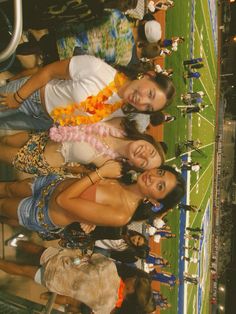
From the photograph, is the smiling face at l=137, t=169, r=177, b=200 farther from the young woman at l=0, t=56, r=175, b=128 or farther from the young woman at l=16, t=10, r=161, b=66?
the young woman at l=16, t=10, r=161, b=66

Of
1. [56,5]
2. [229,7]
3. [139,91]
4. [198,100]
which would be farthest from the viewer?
[229,7]

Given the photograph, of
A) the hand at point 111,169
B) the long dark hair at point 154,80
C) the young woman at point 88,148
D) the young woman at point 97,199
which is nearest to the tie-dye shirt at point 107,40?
the long dark hair at point 154,80

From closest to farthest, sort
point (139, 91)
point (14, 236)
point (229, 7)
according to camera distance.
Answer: point (139, 91), point (14, 236), point (229, 7)

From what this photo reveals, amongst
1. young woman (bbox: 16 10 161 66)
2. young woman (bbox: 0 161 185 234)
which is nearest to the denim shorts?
young woman (bbox: 0 161 185 234)

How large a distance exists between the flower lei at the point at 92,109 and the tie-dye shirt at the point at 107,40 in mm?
643

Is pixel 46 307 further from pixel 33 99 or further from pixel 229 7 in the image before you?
pixel 229 7

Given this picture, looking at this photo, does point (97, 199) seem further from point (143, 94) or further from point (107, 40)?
point (107, 40)

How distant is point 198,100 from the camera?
1481 centimetres

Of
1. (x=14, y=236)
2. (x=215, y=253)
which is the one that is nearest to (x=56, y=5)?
(x=14, y=236)

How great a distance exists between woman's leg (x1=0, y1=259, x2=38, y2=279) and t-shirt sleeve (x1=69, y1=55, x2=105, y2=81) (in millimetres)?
2619

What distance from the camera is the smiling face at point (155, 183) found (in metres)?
3.36

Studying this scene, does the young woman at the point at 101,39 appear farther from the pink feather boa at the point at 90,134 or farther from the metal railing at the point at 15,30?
the metal railing at the point at 15,30

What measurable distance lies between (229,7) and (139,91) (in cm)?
2757

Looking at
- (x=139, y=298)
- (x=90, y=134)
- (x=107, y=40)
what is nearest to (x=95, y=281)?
(x=139, y=298)
